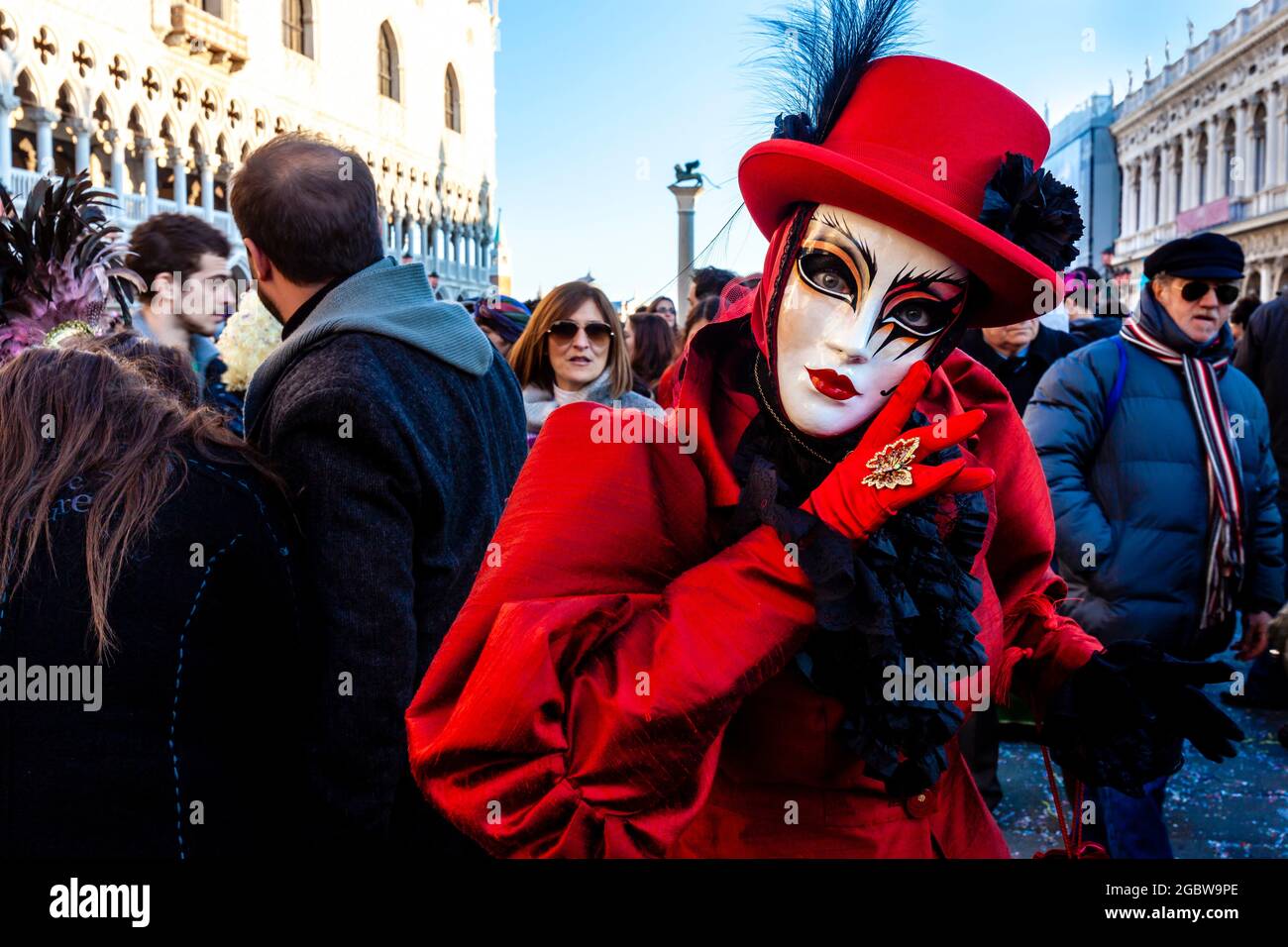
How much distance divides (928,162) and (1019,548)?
2.04ft

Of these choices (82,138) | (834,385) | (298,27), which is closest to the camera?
(834,385)

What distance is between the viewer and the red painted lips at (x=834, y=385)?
1289 mm

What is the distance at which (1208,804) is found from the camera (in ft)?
14.3

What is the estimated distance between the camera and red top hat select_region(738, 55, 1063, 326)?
130 centimetres

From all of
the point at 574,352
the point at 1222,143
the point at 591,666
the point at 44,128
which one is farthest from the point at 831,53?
the point at 1222,143

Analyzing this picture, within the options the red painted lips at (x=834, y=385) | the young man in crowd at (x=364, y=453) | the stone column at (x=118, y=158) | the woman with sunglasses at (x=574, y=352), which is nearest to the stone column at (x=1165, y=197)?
the stone column at (x=118, y=158)

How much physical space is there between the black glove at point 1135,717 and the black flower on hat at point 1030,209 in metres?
0.55

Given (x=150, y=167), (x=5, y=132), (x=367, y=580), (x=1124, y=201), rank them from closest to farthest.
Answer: (x=367, y=580) < (x=5, y=132) < (x=150, y=167) < (x=1124, y=201)

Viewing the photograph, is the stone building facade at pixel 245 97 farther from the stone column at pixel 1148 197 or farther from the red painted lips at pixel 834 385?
the stone column at pixel 1148 197

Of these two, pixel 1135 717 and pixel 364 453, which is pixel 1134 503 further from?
pixel 364 453

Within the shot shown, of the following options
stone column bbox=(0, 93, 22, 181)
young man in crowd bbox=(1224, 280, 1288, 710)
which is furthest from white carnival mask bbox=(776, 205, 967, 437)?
stone column bbox=(0, 93, 22, 181)

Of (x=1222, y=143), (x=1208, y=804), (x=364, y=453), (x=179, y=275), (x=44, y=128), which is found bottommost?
(x=1208, y=804)
